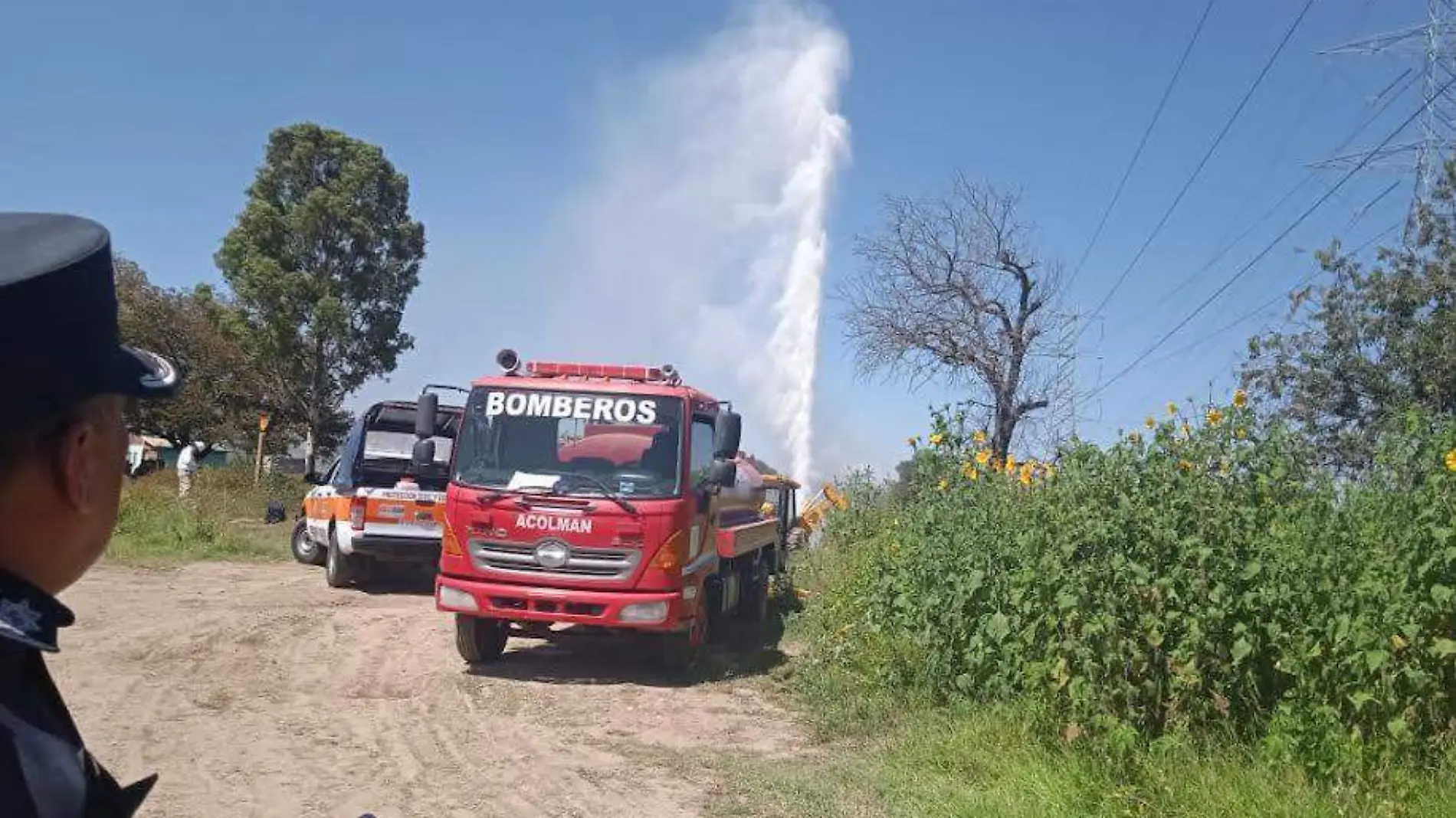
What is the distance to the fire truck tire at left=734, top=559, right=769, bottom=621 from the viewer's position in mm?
13623

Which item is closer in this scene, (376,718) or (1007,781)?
(1007,781)

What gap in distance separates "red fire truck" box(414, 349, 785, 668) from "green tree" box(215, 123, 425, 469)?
76.4 feet

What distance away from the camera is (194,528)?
1944cm

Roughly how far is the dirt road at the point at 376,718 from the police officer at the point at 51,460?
208 inches

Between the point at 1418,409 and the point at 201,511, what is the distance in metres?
19.8

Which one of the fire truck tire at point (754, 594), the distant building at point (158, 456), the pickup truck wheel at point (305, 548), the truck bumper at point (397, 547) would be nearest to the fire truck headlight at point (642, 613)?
the fire truck tire at point (754, 594)

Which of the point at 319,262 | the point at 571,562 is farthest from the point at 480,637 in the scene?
the point at 319,262

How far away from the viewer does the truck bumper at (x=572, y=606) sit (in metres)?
9.81

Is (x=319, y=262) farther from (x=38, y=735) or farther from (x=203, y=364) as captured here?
(x=38, y=735)

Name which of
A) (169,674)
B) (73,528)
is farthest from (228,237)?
(73,528)

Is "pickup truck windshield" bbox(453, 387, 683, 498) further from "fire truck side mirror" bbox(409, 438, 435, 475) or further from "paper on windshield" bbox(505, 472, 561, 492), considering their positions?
"fire truck side mirror" bbox(409, 438, 435, 475)

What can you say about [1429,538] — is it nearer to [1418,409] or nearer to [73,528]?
[1418,409]

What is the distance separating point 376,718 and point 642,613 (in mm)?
2357

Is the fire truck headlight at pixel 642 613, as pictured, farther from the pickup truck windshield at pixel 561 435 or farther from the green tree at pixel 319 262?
the green tree at pixel 319 262
